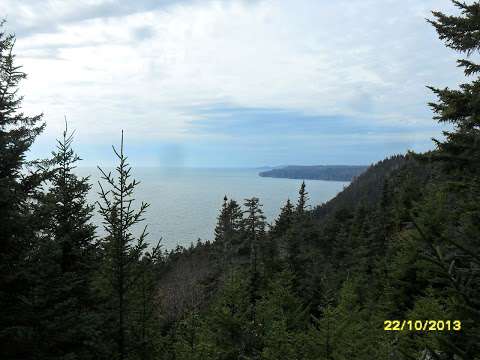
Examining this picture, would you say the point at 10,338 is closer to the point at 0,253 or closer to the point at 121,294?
the point at 0,253

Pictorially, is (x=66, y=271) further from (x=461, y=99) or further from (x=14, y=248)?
(x=461, y=99)

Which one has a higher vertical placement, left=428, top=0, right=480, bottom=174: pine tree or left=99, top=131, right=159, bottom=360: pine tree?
left=428, top=0, right=480, bottom=174: pine tree

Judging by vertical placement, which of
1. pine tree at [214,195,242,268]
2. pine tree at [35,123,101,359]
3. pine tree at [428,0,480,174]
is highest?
pine tree at [428,0,480,174]

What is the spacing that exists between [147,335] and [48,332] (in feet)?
12.2

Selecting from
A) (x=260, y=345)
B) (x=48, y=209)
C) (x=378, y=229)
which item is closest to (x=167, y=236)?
(x=378, y=229)

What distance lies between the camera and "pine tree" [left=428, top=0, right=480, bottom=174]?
1139 cm

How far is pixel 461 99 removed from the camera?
1222 cm

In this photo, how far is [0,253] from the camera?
7625 millimetres

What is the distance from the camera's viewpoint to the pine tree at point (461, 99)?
11391 millimetres

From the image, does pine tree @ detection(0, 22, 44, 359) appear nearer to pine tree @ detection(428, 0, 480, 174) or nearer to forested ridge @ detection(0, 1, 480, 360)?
forested ridge @ detection(0, 1, 480, 360)
